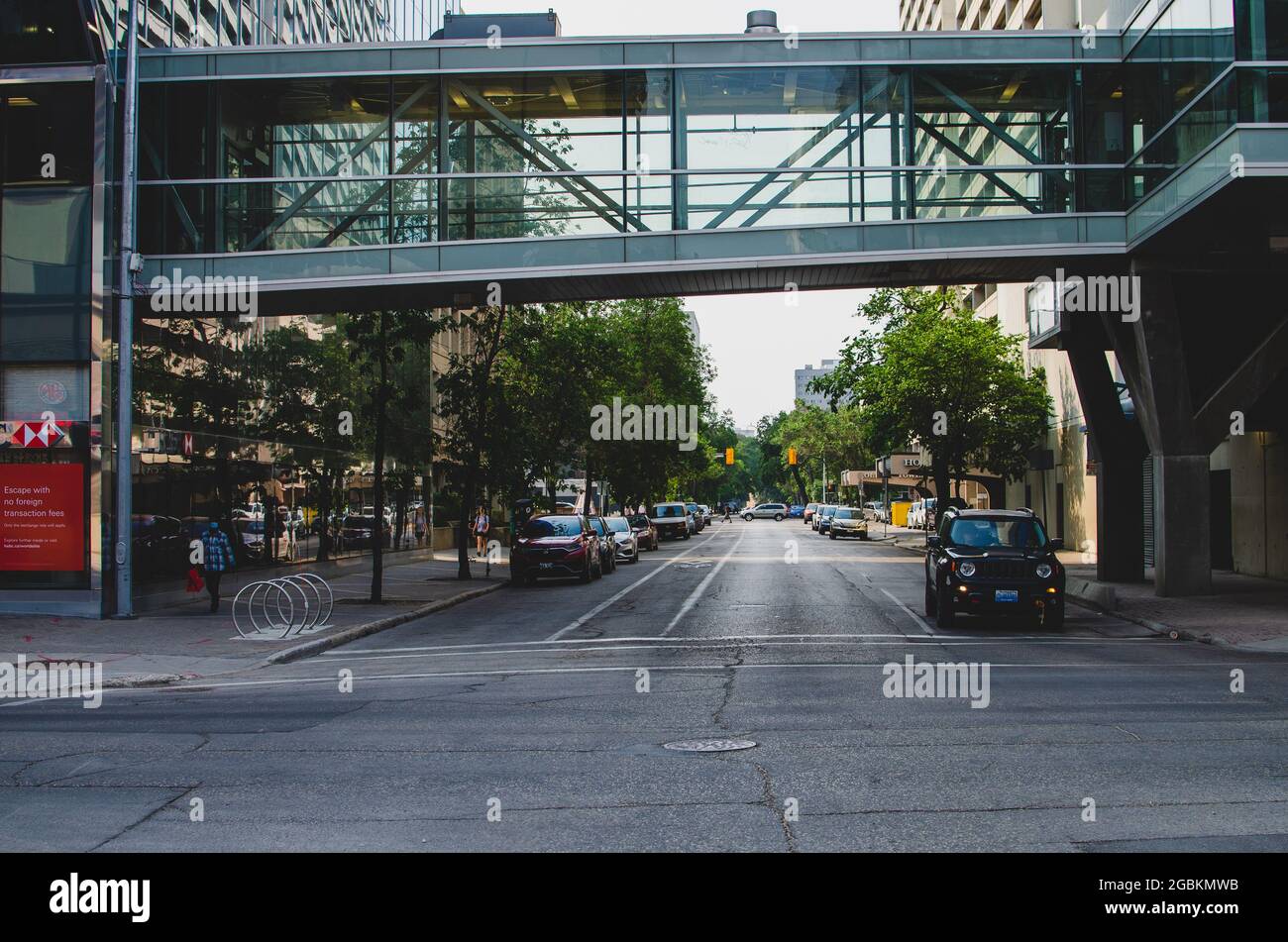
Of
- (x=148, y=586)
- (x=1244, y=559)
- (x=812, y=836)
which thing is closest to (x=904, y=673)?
(x=812, y=836)

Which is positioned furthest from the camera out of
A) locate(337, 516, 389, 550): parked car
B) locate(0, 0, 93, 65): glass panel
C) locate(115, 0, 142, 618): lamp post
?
locate(337, 516, 389, 550): parked car

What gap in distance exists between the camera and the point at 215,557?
809 inches

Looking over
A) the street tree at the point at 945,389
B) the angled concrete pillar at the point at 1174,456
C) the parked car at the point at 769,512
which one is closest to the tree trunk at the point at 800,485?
the parked car at the point at 769,512

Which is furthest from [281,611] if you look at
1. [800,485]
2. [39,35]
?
[800,485]

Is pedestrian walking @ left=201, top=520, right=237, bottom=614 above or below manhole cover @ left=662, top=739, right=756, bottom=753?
above

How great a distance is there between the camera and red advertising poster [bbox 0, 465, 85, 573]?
20453 millimetres

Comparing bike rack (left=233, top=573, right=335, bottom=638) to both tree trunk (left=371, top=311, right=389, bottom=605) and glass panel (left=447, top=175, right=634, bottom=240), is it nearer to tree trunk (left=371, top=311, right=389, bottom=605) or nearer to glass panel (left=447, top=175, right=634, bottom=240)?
tree trunk (left=371, top=311, right=389, bottom=605)

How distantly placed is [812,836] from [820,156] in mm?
17072

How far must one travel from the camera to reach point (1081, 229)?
2148 cm

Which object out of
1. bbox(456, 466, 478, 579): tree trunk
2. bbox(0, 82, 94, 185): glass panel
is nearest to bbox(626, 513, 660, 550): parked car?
bbox(456, 466, 478, 579): tree trunk

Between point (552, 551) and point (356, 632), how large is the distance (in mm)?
11209

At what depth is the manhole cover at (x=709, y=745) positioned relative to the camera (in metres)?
8.63

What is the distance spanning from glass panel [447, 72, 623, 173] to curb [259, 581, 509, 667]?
8.15 meters

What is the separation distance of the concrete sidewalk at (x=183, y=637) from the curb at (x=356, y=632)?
20 mm
